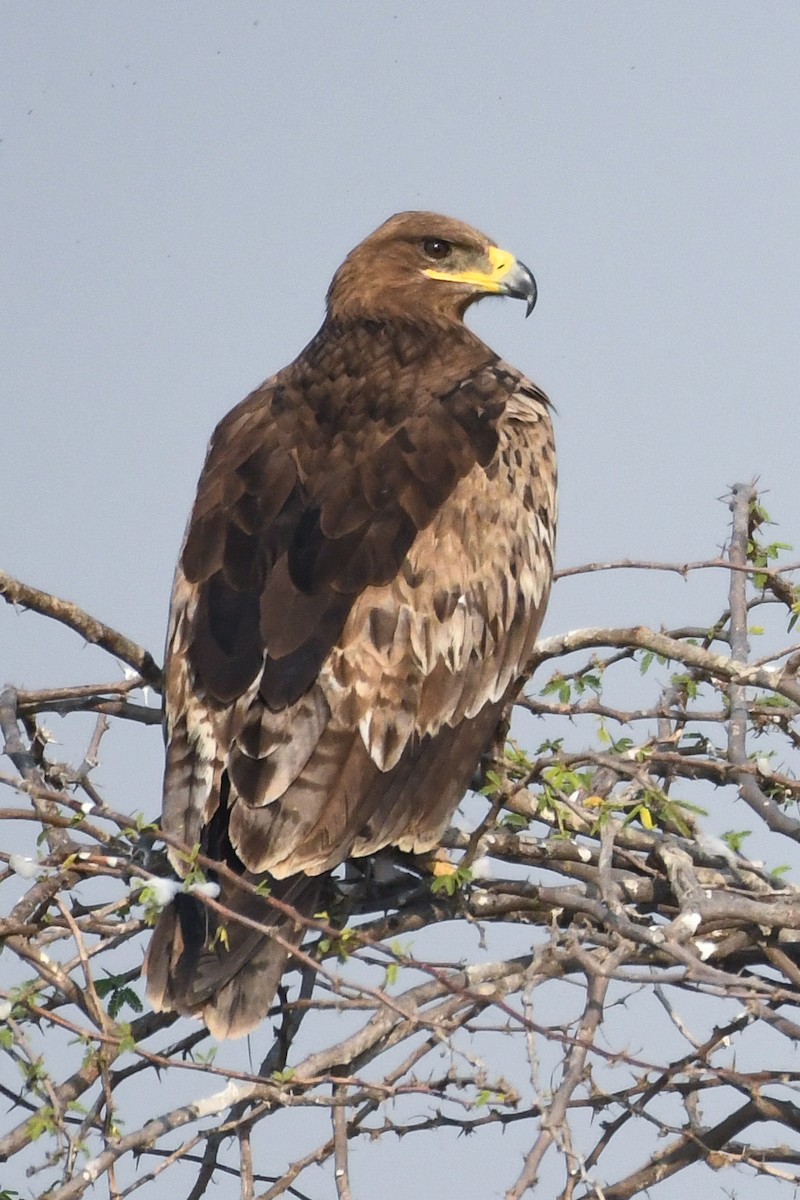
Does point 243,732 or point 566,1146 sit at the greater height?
point 243,732

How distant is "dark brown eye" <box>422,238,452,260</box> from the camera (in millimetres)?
7023

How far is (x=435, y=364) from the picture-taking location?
20.3 feet

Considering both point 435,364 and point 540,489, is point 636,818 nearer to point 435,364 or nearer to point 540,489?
point 540,489

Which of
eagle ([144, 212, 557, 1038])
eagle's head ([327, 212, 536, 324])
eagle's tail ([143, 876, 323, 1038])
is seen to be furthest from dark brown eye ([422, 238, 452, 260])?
eagle's tail ([143, 876, 323, 1038])

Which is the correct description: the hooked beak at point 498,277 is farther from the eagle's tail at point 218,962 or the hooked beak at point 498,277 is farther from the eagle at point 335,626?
the eagle's tail at point 218,962

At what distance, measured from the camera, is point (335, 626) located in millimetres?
4887

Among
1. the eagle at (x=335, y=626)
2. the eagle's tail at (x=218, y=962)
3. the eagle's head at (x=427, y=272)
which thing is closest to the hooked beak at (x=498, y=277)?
the eagle's head at (x=427, y=272)

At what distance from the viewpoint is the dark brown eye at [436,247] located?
7.02 m

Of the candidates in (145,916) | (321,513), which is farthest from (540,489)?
(145,916)

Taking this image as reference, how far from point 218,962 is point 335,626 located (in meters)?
1.06

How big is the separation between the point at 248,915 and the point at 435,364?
99.4 inches

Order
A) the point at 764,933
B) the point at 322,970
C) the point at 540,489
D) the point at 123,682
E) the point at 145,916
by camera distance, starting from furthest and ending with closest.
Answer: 1. the point at 540,489
2. the point at 123,682
3. the point at 764,933
4. the point at 145,916
5. the point at 322,970

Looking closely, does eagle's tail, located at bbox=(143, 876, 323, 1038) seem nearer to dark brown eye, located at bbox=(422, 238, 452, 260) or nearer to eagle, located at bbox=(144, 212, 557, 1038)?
eagle, located at bbox=(144, 212, 557, 1038)

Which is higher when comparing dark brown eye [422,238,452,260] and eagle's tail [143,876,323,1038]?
dark brown eye [422,238,452,260]
